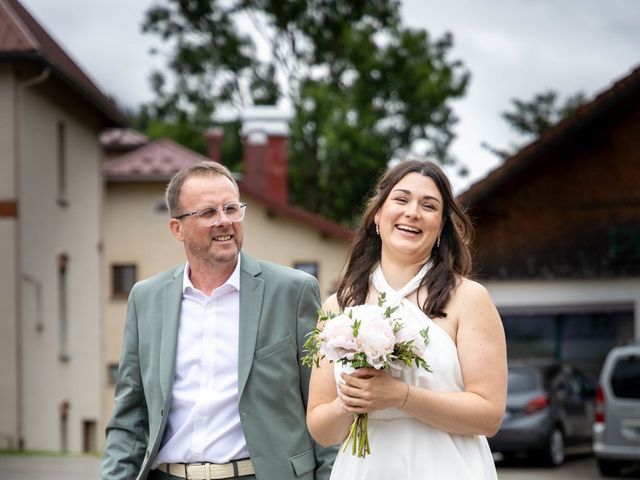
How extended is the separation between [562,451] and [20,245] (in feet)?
34.7

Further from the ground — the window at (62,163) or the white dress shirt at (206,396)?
the window at (62,163)

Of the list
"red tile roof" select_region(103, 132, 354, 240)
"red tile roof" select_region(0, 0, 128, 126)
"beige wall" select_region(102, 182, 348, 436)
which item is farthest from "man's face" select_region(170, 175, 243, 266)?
"beige wall" select_region(102, 182, 348, 436)

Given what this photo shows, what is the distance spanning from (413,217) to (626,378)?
644 inches

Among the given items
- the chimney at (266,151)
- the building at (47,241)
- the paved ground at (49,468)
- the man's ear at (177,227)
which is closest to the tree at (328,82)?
the chimney at (266,151)

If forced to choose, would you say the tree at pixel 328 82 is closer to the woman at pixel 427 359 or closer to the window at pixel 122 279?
the window at pixel 122 279

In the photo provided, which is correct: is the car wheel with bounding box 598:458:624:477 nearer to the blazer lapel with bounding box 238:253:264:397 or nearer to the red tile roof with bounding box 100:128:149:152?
the blazer lapel with bounding box 238:253:264:397

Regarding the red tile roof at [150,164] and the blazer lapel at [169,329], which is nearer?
the blazer lapel at [169,329]

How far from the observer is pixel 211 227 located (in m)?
5.55

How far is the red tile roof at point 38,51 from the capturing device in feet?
83.5

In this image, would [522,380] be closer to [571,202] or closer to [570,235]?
[570,235]

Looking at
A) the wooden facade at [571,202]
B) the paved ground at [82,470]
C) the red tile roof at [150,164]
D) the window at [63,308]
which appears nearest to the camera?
the paved ground at [82,470]

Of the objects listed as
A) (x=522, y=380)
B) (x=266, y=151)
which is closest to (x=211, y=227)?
(x=522, y=380)

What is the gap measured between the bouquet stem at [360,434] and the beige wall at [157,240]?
33.4 metres

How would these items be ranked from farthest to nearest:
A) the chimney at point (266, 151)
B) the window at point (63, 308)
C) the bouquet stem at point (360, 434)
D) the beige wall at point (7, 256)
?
the chimney at point (266, 151)
the window at point (63, 308)
the beige wall at point (7, 256)
the bouquet stem at point (360, 434)
